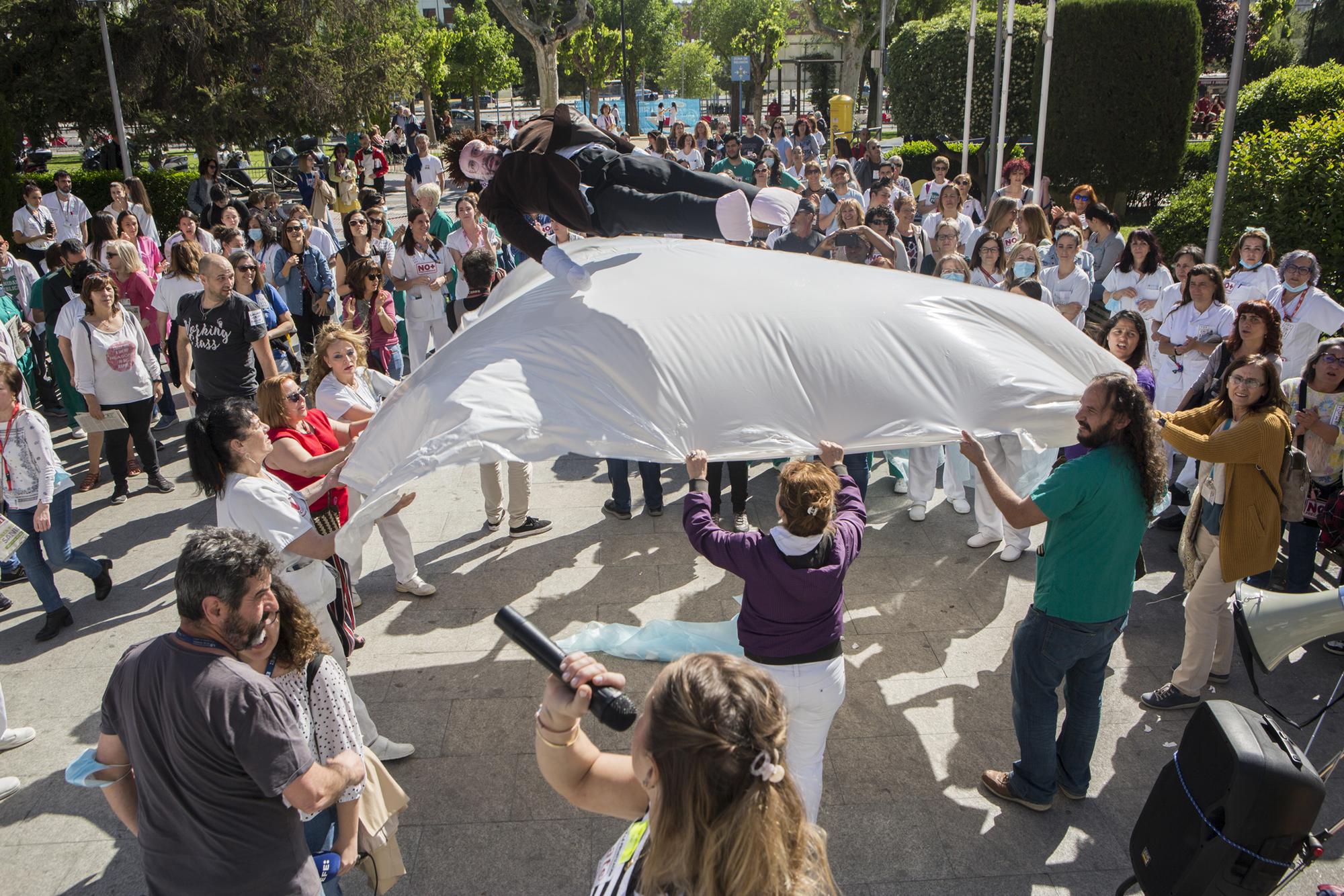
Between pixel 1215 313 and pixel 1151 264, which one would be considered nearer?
pixel 1215 313

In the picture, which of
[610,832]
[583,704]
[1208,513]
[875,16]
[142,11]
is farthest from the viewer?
[875,16]

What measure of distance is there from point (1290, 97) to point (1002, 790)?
15573 millimetres

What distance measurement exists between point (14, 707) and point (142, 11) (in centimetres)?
2110

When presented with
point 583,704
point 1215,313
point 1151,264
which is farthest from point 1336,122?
point 583,704

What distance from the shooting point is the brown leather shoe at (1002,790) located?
3.90m

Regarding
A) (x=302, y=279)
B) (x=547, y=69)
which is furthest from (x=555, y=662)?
(x=547, y=69)

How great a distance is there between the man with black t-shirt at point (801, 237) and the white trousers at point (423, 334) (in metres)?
3.17

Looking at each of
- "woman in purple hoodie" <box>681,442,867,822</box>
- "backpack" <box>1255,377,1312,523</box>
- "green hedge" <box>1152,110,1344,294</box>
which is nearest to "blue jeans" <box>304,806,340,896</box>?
"woman in purple hoodie" <box>681,442,867,822</box>

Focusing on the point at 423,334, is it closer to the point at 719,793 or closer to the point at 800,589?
the point at 800,589

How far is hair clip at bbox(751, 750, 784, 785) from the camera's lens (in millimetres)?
1677

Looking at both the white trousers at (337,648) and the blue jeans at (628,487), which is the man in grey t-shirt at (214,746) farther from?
the blue jeans at (628,487)

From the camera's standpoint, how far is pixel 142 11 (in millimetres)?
21000

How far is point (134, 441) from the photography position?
7.16 m

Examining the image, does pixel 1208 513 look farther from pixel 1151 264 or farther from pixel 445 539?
pixel 445 539
